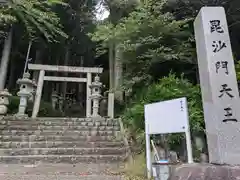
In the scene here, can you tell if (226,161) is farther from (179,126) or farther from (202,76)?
(202,76)

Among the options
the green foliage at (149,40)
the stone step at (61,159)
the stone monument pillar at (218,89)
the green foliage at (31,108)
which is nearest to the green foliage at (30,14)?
the green foliage at (149,40)

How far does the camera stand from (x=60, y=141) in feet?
19.9

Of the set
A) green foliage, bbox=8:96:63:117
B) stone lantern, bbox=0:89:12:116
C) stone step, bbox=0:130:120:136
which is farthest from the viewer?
green foliage, bbox=8:96:63:117

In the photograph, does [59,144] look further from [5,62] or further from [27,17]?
[5,62]

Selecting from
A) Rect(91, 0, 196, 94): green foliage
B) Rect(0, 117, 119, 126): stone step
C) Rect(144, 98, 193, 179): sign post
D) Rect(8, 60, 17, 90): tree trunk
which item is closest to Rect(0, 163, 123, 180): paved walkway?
Rect(144, 98, 193, 179): sign post

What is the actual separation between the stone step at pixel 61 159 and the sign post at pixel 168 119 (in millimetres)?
1613

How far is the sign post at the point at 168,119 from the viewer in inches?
139

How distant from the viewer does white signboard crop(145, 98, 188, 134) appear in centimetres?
358

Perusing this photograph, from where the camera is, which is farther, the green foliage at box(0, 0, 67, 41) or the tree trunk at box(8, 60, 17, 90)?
the tree trunk at box(8, 60, 17, 90)

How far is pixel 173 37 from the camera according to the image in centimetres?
737

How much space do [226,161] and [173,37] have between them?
17.1 feet

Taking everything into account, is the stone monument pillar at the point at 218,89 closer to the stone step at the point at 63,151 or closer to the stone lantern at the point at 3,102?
the stone step at the point at 63,151

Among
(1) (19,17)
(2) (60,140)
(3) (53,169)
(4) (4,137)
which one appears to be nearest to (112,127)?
(2) (60,140)

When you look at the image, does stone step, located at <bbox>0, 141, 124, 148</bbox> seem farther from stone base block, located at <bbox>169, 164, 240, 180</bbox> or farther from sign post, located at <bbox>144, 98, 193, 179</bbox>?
stone base block, located at <bbox>169, 164, 240, 180</bbox>
